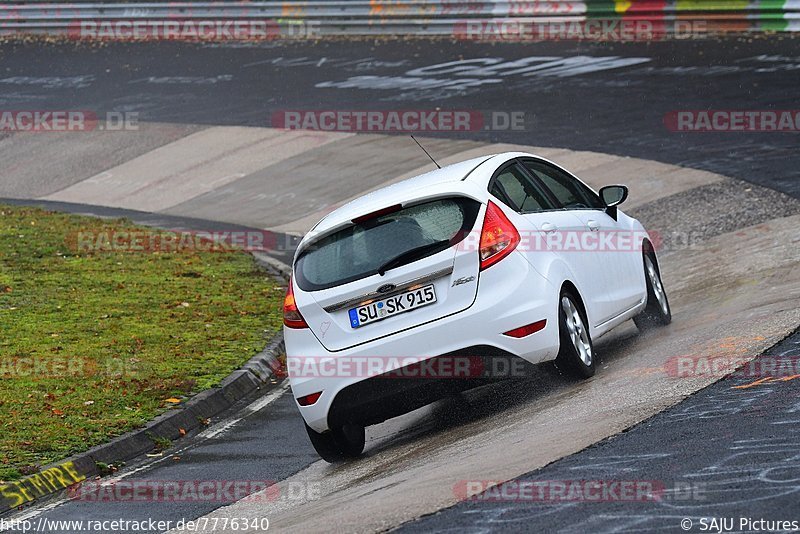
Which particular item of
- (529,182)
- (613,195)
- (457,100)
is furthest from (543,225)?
(457,100)

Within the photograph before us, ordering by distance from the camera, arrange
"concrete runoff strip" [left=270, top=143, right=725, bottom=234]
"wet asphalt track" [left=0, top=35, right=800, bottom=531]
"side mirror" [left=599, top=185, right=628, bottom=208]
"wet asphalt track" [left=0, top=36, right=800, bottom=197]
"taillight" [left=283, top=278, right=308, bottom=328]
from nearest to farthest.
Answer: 1. "wet asphalt track" [left=0, top=35, right=800, bottom=531]
2. "taillight" [left=283, top=278, right=308, bottom=328]
3. "side mirror" [left=599, top=185, right=628, bottom=208]
4. "concrete runoff strip" [left=270, top=143, right=725, bottom=234]
5. "wet asphalt track" [left=0, top=36, right=800, bottom=197]

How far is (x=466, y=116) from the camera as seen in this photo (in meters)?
22.2

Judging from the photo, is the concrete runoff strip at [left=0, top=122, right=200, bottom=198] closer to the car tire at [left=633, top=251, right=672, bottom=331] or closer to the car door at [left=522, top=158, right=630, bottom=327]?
the car tire at [left=633, top=251, right=672, bottom=331]

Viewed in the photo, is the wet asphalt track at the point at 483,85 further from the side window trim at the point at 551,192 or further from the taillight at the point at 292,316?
the taillight at the point at 292,316

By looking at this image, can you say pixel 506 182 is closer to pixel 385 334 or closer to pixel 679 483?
pixel 385 334

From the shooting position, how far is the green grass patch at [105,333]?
9.98 metres

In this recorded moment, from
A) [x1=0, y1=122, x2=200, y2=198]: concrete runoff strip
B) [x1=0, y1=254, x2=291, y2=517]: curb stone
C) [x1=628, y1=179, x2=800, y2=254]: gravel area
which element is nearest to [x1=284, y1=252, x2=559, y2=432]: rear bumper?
[x1=0, y1=254, x2=291, y2=517]: curb stone

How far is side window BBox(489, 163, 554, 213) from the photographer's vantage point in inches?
351

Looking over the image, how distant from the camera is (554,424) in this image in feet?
25.9

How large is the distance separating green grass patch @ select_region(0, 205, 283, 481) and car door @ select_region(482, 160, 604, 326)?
128 inches

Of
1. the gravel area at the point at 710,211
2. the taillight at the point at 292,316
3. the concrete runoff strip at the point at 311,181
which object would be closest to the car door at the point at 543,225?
the taillight at the point at 292,316

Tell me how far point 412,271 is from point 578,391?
1.38 metres

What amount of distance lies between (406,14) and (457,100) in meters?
7.48

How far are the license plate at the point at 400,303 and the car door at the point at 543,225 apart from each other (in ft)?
2.28
